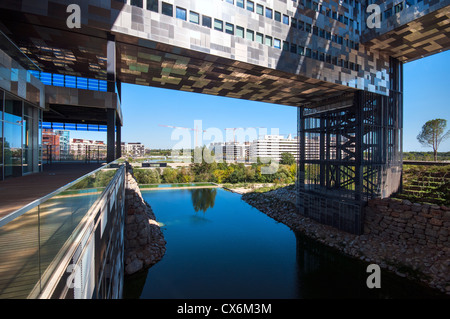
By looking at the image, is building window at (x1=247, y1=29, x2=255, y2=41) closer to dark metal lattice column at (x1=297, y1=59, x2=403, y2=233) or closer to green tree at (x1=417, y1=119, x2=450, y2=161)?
dark metal lattice column at (x1=297, y1=59, x2=403, y2=233)

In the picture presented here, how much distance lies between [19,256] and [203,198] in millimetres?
38415

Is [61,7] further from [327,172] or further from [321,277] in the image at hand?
[327,172]

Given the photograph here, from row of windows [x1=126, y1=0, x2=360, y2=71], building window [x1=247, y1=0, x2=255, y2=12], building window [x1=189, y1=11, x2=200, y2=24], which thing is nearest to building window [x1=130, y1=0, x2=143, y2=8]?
row of windows [x1=126, y1=0, x2=360, y2=71]

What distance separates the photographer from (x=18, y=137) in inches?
440

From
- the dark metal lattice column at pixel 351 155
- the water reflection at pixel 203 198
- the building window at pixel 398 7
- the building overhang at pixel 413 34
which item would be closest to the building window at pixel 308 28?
the building overhang at pixel 413 34

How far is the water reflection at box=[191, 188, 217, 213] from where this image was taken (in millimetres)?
33725

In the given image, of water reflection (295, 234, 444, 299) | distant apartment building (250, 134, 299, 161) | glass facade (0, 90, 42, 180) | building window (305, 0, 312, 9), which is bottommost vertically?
water reflection (295, 234, 444, 299)

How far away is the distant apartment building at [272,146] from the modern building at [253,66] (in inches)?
4738

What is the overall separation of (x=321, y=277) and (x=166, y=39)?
1887 cm

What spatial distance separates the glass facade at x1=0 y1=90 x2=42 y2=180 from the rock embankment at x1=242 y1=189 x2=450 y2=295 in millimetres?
22648

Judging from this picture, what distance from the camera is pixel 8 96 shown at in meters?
10.2

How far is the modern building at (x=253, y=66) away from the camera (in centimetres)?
1189

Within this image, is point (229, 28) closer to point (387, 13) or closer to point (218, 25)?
point (218, 25)

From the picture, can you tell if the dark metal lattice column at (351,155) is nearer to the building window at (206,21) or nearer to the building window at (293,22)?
the building window at (293,22)
